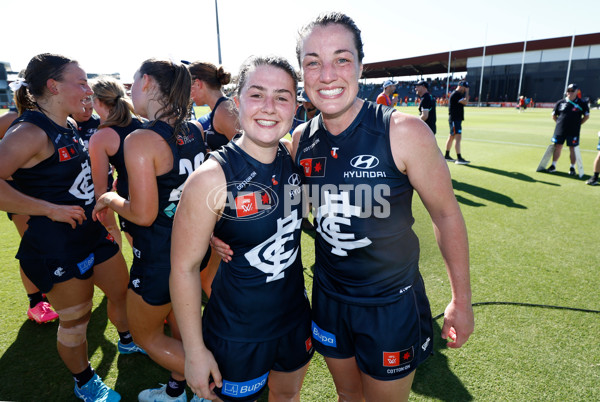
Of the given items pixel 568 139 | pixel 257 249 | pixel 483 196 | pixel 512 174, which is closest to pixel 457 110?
pixel 512 174

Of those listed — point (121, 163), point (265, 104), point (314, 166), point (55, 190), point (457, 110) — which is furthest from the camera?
point (457, 110)

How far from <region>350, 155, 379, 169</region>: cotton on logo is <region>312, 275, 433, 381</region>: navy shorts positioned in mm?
741

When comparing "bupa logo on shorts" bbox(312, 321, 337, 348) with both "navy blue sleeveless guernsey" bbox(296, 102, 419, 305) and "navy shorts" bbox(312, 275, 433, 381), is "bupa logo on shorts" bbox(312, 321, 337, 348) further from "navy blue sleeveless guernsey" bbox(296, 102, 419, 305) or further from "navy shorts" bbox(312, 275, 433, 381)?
"navy blue sleeveless guernsey" bbox(296, 102, 419, 305)

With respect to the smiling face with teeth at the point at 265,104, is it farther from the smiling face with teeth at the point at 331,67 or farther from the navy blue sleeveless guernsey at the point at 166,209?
the navy blue sleeveless guernsey at the point at 166,209

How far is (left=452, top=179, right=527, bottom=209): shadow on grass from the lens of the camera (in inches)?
279

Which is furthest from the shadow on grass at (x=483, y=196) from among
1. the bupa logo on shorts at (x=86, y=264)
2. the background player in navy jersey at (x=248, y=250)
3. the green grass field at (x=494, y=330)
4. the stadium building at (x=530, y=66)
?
the stadium building at (x=530, y=66)

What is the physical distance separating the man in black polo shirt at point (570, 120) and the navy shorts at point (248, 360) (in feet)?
35.0

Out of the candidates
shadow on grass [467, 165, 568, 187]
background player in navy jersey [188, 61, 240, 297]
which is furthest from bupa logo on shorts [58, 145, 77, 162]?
shadow on grass [467, 165, 568, 187]

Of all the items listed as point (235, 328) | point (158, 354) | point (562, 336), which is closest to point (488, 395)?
point (562, 336)

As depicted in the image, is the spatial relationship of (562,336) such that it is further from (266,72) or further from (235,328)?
(266,72)

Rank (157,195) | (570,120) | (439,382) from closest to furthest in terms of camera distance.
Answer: (157,195) < (439,382) < (570,120)

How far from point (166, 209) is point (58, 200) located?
3.10ft

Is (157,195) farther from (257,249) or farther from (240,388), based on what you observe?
(240,388)

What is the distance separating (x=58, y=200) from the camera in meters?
2.54
